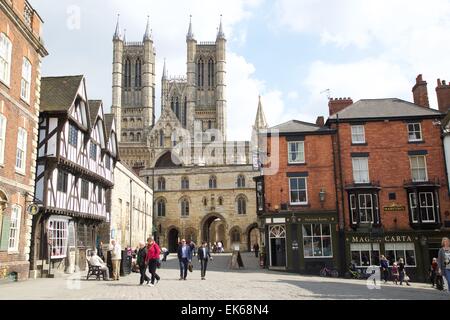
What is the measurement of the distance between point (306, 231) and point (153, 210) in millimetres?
29881

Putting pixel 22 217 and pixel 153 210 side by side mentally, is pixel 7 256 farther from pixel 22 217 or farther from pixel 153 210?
pixel 153 210

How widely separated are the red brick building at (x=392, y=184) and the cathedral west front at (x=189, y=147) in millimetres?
12864

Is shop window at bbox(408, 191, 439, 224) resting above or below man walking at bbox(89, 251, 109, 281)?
above

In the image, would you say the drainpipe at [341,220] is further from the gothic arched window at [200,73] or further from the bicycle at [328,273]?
the gothic arched window at [200,73]

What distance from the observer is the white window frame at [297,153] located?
2655cm

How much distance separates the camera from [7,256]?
14695 millimetres

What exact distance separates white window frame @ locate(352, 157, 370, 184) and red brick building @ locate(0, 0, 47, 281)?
18139mm

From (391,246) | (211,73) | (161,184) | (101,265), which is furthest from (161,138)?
(101,265)

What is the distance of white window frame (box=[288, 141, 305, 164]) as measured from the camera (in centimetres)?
2655

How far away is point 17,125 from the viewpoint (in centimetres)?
1555

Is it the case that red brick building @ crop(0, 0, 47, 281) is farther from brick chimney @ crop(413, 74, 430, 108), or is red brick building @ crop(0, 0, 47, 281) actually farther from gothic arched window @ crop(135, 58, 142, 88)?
gothic arched window @ crop(135, 58, 142, 88)

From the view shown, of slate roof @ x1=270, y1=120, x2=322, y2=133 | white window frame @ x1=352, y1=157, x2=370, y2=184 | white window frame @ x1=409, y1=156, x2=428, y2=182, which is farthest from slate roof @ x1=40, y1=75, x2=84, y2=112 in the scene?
white window frame @ x1=409, y1=156, x2=428, y2=182

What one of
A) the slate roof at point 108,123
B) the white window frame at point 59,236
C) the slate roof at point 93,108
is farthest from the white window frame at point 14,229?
the slate roof at point 108,123
